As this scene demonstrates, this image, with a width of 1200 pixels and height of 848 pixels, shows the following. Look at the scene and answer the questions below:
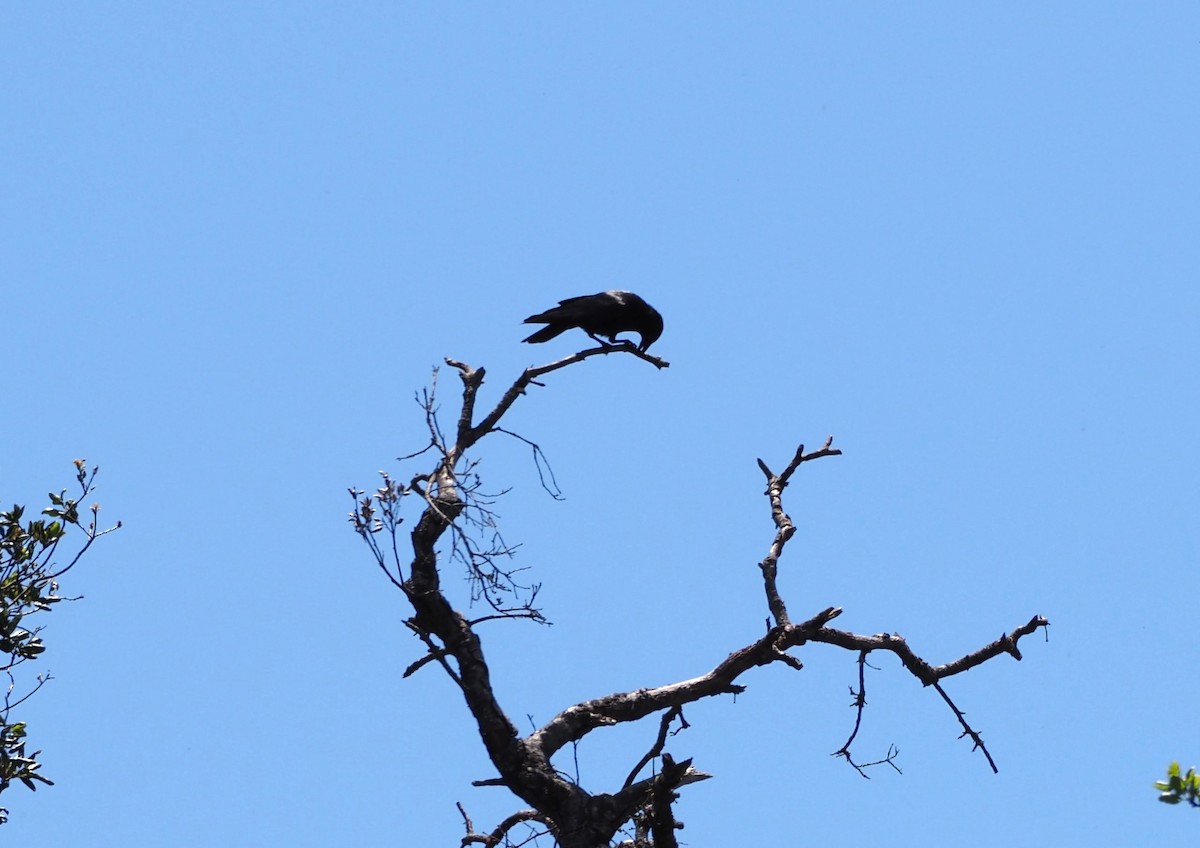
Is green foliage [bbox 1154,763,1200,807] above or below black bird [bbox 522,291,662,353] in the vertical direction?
below

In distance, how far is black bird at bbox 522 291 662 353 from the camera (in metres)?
9.08

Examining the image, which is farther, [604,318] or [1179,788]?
[604,318]

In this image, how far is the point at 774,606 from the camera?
8055mm

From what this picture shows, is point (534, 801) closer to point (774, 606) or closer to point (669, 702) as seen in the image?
point (669, 702)

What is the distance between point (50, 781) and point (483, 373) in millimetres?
2805

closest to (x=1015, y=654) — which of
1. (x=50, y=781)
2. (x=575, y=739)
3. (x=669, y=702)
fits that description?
(x=669, y=702)

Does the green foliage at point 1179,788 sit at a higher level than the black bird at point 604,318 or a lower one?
lower

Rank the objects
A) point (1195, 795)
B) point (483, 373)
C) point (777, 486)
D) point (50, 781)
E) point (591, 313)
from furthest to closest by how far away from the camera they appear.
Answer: point (591, 313) → point (777, 486) → point (483, 373) → point (50, 781) → point (1195, 795)

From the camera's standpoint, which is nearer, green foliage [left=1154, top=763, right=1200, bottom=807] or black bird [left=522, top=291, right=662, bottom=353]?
green foliage [left=1154, top=763, right=1200, bottom=807]

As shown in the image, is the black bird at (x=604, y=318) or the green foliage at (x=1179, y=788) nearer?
the green foliage at (x=1179, y=788)

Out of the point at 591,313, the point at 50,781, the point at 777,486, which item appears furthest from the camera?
the point at 591,313

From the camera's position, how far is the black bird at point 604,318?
908 centimetres

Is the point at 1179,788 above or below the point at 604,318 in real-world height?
below

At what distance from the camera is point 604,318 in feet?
31.4
